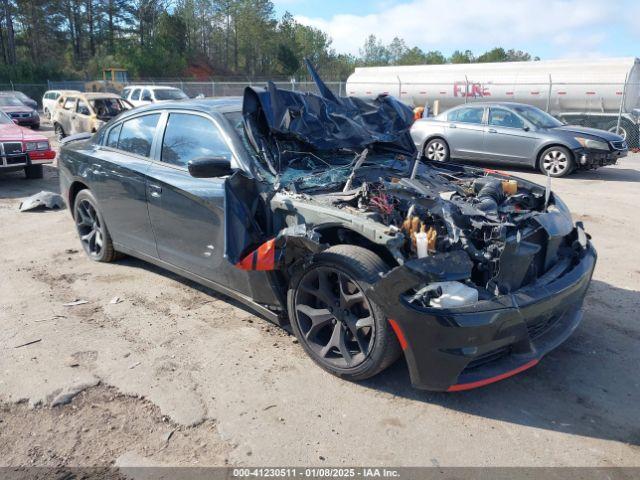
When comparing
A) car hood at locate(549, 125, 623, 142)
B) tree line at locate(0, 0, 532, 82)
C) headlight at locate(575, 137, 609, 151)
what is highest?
tree line at locate(0, 0, 532, 82)

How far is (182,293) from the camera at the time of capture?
4.75m

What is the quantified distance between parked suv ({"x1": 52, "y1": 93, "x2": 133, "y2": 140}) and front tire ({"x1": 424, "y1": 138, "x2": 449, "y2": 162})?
355 inches

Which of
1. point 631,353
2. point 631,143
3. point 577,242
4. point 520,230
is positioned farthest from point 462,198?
point 631,143

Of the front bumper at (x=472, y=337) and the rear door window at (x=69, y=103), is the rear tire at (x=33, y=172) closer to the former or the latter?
the rear door window at (x=69, y=103)

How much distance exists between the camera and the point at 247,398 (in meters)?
3.17

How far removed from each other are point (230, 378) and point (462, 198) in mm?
2054

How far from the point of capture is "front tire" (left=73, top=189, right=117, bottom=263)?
207 inches

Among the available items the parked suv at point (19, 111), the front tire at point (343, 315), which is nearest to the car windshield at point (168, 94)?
the parked suv at point (19, 111)

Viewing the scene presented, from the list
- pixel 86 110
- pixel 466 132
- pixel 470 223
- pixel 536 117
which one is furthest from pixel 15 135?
pixel 536 117

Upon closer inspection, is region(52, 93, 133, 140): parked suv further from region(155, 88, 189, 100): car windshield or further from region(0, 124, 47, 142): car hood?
region(0, 124, 47, 142): car hood

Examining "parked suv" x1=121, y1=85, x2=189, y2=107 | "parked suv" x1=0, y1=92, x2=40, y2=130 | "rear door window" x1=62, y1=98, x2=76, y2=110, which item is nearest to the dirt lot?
"rear door window" x1=62, y1=98, x2=76, y2=110

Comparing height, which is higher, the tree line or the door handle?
the tree line

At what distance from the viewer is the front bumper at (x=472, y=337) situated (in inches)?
109

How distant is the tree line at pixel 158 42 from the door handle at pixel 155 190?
1778 inches
